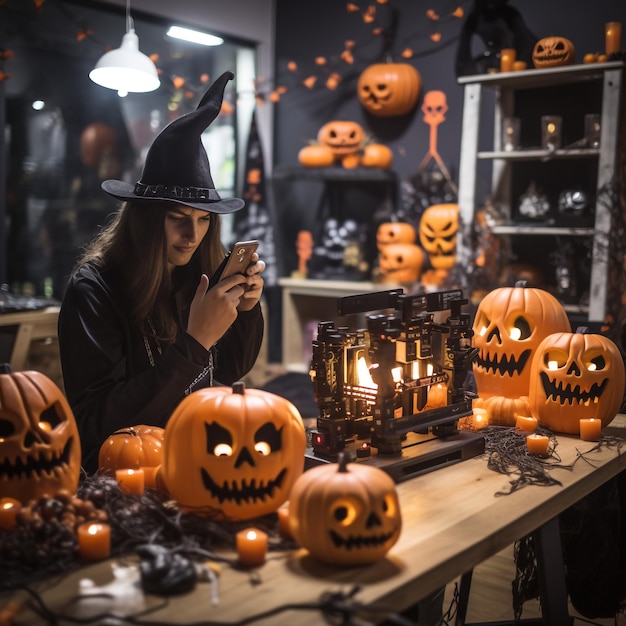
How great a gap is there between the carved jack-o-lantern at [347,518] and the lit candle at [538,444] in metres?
0.72

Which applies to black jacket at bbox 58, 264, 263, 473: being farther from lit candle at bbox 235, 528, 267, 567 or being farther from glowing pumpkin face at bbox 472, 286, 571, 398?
glowing pumpkin face at bbox 472, 286, 571, 398

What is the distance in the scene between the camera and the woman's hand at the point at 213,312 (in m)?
1.91

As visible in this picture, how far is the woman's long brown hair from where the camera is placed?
2.15m

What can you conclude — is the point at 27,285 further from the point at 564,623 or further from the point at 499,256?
the point at 564,623

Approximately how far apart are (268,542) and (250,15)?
17.5 ft

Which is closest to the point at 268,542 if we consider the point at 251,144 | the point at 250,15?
the point at 251,144

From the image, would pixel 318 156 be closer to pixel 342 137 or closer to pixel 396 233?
pixel 342 137

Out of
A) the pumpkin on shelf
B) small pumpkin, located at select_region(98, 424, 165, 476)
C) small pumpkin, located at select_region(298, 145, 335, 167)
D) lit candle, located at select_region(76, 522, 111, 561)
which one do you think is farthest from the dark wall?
lit candle, located at select_region(76, 522, 111, 561)

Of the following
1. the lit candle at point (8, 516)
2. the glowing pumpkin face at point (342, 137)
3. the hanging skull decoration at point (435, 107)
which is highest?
the hanging skull decoration at point (435, 107)

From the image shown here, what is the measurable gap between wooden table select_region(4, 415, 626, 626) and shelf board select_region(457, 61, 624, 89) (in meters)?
2.78

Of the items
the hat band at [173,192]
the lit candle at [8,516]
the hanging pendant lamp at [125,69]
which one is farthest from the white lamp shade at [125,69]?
the lit candle at [8,516]

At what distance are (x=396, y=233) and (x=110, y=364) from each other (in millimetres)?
3453

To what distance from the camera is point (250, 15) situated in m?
6.02

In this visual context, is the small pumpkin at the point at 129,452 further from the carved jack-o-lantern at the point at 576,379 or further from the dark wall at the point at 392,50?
the dark wall at the point at 392,50
